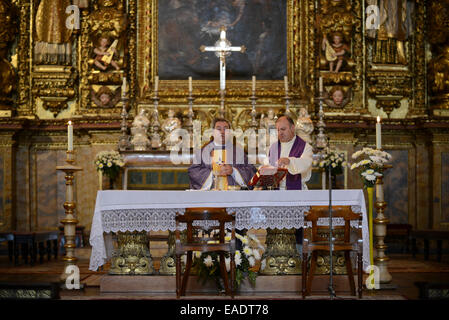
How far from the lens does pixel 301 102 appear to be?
12742 mm

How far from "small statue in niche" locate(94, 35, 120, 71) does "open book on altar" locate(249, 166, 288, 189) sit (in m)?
5.71

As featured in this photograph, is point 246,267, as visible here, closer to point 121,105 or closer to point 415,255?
point 415,255

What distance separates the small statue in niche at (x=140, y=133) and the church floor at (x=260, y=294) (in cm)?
201

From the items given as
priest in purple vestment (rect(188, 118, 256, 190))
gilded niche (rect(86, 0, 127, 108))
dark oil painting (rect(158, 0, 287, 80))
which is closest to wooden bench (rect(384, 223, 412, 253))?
dark oil painting (rect(158, 0, 287, 80))

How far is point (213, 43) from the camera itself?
506 inches

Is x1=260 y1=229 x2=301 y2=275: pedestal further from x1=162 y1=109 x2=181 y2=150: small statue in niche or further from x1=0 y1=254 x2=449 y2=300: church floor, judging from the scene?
x1=162 y1=109 x2=181 y2=150: small statue in niche

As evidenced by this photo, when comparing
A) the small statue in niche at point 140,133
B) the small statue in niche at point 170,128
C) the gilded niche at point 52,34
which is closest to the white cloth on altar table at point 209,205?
the small statue in niche at point 140,133

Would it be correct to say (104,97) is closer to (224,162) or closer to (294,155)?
(224,162)

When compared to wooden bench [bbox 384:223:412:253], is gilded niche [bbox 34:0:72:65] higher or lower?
higher

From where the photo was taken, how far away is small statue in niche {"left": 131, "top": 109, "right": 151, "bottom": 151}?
11742mm

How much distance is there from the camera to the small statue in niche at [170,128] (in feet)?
39.2

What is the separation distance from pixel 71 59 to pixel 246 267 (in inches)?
270

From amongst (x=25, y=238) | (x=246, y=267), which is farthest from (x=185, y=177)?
(x=246, y=267)
